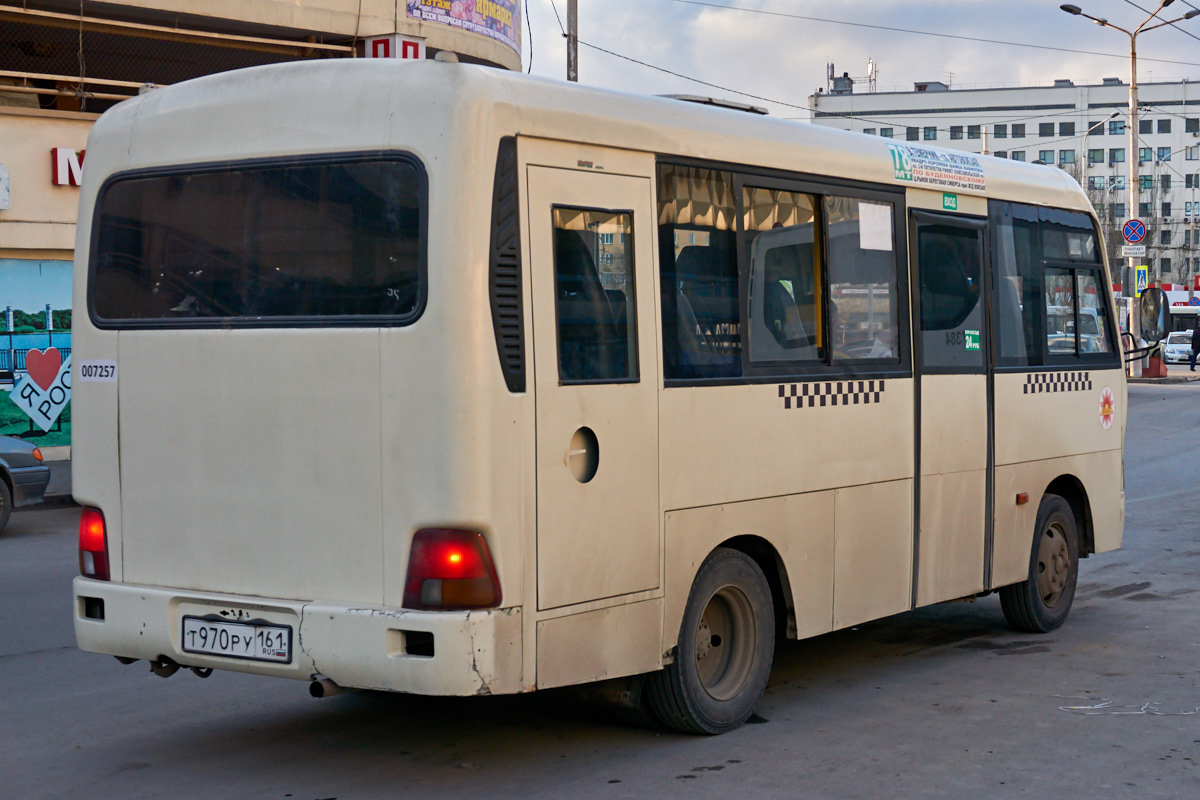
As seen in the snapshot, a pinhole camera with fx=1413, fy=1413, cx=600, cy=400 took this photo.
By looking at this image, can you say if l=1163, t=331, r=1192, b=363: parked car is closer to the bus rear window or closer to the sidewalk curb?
the sidewalk curb

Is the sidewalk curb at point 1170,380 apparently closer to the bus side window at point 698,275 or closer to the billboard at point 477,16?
the billboard at point 477,16

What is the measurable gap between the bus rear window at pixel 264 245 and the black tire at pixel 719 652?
187 centimetres

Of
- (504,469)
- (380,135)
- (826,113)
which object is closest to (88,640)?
(504,469)

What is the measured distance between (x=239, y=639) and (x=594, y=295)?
188 centimetres

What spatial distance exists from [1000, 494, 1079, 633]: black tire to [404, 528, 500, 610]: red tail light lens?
15.3 ft

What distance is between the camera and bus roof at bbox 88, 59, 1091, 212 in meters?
5.07

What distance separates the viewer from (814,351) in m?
6.74

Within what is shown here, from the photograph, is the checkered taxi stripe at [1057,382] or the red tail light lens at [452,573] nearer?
the red tail light lens at [452,573]

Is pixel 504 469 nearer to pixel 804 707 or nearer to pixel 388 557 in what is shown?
pixel 388 557

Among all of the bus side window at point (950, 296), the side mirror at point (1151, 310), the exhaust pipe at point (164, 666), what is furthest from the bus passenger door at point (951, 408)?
the exhaust pipe at point (164, 666)

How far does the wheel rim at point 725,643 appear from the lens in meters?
6.19

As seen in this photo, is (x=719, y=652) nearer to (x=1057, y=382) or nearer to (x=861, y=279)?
(x=861, y=279)

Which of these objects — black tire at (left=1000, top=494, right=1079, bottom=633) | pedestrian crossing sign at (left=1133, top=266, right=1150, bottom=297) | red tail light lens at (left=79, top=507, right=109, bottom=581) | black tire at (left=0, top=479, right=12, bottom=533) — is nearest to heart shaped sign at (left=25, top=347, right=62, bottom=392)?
black tire at (left=0, top=479, right=12, bottom=533)

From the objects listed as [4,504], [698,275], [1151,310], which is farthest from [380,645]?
[4,504]
